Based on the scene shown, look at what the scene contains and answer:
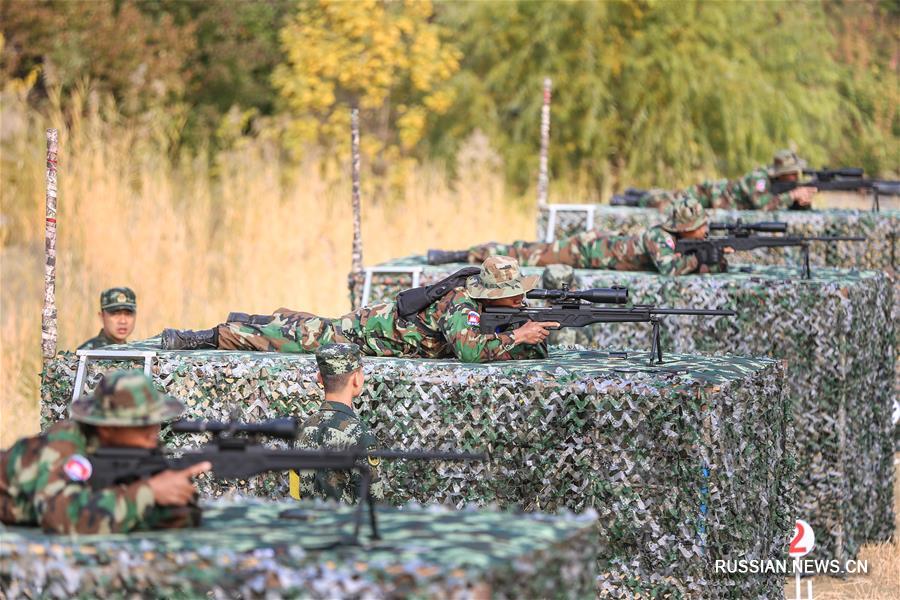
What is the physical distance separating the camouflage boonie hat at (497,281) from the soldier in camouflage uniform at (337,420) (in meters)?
1.55

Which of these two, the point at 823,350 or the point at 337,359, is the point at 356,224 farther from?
the point at 337,359

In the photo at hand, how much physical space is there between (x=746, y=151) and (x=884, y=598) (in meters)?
15.2

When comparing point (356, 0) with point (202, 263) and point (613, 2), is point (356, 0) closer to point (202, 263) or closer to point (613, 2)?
point (613, 2)

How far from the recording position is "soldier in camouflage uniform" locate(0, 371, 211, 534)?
609 centimetres

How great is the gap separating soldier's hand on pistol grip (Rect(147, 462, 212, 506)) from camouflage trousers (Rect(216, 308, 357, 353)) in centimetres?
404

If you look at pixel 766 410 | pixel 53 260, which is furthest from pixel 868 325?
pixel 53 260

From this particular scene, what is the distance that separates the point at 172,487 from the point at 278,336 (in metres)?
4.15

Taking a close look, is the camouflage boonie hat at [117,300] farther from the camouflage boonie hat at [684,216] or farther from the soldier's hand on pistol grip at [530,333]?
the camouflage boonie hat at [684,216]

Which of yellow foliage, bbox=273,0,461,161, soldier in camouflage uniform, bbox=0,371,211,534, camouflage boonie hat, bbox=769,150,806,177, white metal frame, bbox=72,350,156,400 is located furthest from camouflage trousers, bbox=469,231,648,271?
yellow foliage, bbox=273,0,461,161

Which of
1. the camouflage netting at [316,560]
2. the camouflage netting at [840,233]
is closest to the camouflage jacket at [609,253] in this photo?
the camouflage netting at [840,233]

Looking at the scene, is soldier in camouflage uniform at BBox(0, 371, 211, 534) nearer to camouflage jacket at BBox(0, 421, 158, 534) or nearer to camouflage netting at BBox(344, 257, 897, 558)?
camouflage jacket at BBox(0, 421, 158, 534)

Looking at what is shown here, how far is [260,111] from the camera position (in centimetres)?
2620

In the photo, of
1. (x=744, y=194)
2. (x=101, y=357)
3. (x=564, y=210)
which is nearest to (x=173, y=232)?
(x=564, y=210)

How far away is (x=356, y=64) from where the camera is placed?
78.6 feet
